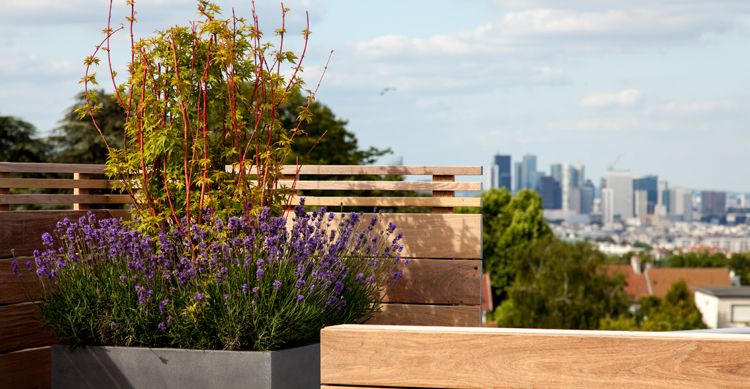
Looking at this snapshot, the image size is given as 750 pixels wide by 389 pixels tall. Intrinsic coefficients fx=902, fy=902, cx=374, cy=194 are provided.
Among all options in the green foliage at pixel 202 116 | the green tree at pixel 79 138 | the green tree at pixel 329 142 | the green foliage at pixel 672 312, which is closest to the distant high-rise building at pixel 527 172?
the green foliage at pixel 672 312

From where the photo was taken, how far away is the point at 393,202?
507cm

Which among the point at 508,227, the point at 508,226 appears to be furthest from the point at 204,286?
the point at 508,226

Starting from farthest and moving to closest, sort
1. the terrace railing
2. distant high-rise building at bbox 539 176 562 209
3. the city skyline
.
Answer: distant high-rise building at bbox 539 176 562 209 → the city skyline → the terrace railing

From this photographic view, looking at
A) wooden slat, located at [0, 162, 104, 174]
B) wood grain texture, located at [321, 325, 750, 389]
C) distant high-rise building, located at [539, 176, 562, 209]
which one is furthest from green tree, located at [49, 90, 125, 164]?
distant high-rise building, located at [539, 176, 562, 209]

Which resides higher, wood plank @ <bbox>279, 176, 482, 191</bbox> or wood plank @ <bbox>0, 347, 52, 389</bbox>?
wood plank @ <bbox>279, 176, 482, 191</bbox>

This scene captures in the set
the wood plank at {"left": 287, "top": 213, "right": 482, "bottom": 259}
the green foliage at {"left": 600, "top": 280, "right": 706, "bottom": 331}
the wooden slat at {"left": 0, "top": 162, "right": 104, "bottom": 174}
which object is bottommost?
the green foliage at {"left": 600, "top": 280, "right": 706, "bottom": 331}

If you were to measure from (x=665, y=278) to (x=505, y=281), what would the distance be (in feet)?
135

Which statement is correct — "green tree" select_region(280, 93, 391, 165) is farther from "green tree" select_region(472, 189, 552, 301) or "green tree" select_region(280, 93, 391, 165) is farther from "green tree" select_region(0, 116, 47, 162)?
"green tree" select_region(472, 189, 552, 301)

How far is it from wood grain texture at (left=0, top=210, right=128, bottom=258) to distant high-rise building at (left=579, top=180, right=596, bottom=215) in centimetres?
16162

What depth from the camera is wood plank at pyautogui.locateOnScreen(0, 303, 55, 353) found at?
14.7 feet

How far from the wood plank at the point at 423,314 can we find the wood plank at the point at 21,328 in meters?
1.73

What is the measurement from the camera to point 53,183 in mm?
4926

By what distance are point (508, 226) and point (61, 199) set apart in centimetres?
3597

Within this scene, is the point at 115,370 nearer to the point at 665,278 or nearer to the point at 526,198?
the point at 526,198
